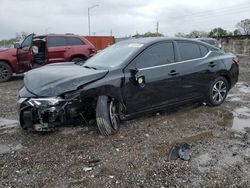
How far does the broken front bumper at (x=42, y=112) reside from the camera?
4.62 m

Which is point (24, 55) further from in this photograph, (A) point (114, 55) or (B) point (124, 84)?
(B) point (124, 84)

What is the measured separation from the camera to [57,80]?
4.80 meters

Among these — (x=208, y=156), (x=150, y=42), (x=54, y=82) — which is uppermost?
(x=150, y=42)

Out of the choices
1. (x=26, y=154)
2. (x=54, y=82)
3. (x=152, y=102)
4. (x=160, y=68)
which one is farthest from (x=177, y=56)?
(x=26, y=154)

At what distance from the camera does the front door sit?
5.30 meters

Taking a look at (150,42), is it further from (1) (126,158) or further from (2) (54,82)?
(1) (126,158)

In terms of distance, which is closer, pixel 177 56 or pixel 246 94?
pixel 177 56

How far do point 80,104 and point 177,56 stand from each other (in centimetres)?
235

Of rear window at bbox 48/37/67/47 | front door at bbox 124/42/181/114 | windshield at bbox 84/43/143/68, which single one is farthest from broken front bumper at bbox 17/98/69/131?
rear window at bbox 48/37/67/47

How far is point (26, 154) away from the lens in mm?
4344

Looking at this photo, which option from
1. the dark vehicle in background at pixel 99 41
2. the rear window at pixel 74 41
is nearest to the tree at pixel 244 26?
the dark vehicle in background at pixel 99 41

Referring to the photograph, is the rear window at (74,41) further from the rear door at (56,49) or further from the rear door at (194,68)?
the rear door at (194,68)

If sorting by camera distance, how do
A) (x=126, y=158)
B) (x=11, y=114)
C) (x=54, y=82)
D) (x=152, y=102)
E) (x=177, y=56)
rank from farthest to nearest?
(x=11, y=114) → (x=177, y=56) → (x=152, y=102) → (x=54, y=82) → (x=126, y=158)

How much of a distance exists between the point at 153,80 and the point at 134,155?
1722mm
